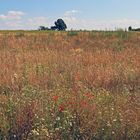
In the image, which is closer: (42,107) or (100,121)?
(100,121)

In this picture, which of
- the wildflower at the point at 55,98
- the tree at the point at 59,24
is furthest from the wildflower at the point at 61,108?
the tree at the point at 59,24

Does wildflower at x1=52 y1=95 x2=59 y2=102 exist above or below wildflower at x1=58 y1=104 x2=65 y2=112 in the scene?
above

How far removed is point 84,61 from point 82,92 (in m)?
4.70

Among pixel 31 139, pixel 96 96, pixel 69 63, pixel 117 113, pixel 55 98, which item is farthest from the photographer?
pixel 69 63

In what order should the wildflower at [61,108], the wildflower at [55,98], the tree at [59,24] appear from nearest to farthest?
the wildflower at [61,108], the wildflower at [55,98], the tree at [59,24]

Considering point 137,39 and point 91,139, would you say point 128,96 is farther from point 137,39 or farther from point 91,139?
point 137,39

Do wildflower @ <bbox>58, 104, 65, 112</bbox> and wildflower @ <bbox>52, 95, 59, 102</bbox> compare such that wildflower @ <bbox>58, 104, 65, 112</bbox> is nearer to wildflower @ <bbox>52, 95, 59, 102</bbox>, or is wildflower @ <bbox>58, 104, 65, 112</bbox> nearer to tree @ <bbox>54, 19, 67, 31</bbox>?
wildflower @ <bbox>52, 95, 59, 102</bbox>

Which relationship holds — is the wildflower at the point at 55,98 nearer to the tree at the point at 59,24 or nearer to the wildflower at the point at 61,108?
the wildflower at the point at 61,108

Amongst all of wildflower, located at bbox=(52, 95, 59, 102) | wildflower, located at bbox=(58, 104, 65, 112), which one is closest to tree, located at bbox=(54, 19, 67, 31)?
wildflower, located at bbox=(52, 95, 59, 102)

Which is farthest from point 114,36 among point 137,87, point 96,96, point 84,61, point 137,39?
point 96,96

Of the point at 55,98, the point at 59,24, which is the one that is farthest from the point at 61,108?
the point at 59,24

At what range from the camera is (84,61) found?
10641 millimetres

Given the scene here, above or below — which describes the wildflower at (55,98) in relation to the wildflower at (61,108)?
above

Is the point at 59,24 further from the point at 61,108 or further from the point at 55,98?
the point at 61,108
